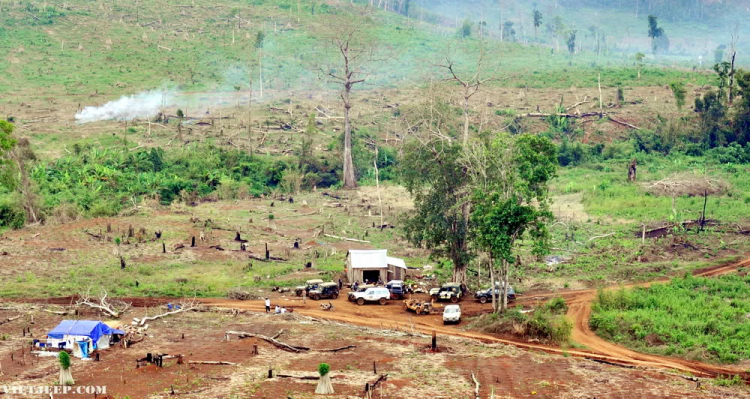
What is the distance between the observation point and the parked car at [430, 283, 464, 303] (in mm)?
43031

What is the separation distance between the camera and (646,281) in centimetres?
4469

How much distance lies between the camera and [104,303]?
127 feet

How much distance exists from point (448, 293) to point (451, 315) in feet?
15.8

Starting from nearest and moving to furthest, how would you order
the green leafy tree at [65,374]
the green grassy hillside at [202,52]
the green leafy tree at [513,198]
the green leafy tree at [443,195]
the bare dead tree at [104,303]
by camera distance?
1. the green leafy tree at [65,374]
2. the green leafy tree at [513,198]
3. the bare dead tree at [104,303]
4. the green leafy tree at [443,195]
5. the green grassy hillside at [202,52]

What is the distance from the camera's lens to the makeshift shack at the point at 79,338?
31656mm

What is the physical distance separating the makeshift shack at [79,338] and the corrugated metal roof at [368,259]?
16.9m

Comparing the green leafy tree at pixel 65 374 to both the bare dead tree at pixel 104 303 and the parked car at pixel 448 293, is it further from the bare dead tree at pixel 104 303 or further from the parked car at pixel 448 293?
the parked car at pixel 448 293

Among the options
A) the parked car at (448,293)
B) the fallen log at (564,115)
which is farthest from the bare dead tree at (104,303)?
the fallen log at (564,115)

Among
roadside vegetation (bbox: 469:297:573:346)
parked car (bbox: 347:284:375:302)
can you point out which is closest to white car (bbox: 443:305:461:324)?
roadside vegetation (bbox: 469:297:573:346)

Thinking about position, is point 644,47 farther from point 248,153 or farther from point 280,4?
point 248,153

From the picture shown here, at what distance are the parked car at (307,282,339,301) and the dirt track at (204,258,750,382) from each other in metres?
0.47

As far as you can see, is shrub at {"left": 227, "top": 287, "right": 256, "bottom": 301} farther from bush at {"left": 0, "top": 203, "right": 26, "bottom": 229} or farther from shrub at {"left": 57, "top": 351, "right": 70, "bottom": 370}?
bush at {"left": 0, "top": 203, "right": 26, "bottom": 229}

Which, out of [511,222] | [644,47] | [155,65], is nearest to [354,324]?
[511,222]

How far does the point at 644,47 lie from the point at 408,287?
6597 inches
